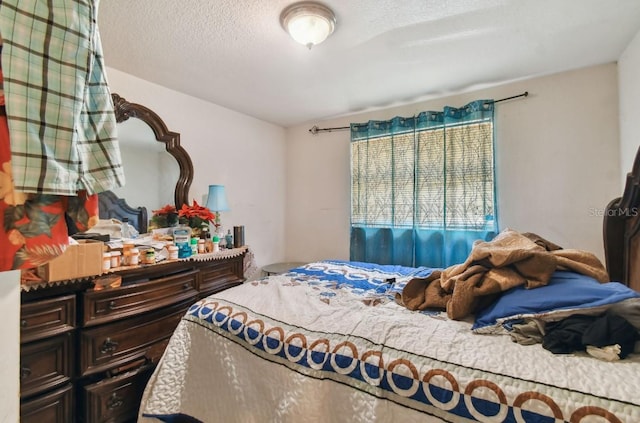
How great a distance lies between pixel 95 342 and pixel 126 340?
155 millimetres

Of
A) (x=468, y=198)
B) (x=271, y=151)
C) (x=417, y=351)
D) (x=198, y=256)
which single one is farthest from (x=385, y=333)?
(x=271, y=151)

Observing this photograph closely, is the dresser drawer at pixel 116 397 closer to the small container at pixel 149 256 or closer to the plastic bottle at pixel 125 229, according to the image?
the small container at pixel 149 256

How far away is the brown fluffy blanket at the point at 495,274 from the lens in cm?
114

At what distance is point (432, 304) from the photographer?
127cm

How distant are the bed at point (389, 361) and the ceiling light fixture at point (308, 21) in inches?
56.3

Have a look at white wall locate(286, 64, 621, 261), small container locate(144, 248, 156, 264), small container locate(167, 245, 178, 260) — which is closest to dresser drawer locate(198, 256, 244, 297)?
small container locate(167, 245, 178, 260)

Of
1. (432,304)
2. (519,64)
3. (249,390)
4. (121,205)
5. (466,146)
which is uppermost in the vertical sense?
(519,64)

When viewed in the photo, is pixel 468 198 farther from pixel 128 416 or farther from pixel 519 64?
pixel 128 416

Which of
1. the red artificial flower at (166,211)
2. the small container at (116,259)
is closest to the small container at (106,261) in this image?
the small container at (116,259)

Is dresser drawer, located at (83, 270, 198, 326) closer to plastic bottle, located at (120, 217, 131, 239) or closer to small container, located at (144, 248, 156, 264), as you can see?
small container, located at (144, 248, 156, 264)

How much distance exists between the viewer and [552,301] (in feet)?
3.30

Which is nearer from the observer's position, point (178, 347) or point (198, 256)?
point (178, 347)

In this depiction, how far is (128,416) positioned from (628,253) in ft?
9.50

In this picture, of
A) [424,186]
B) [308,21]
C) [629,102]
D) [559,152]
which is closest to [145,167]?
[308,21]
